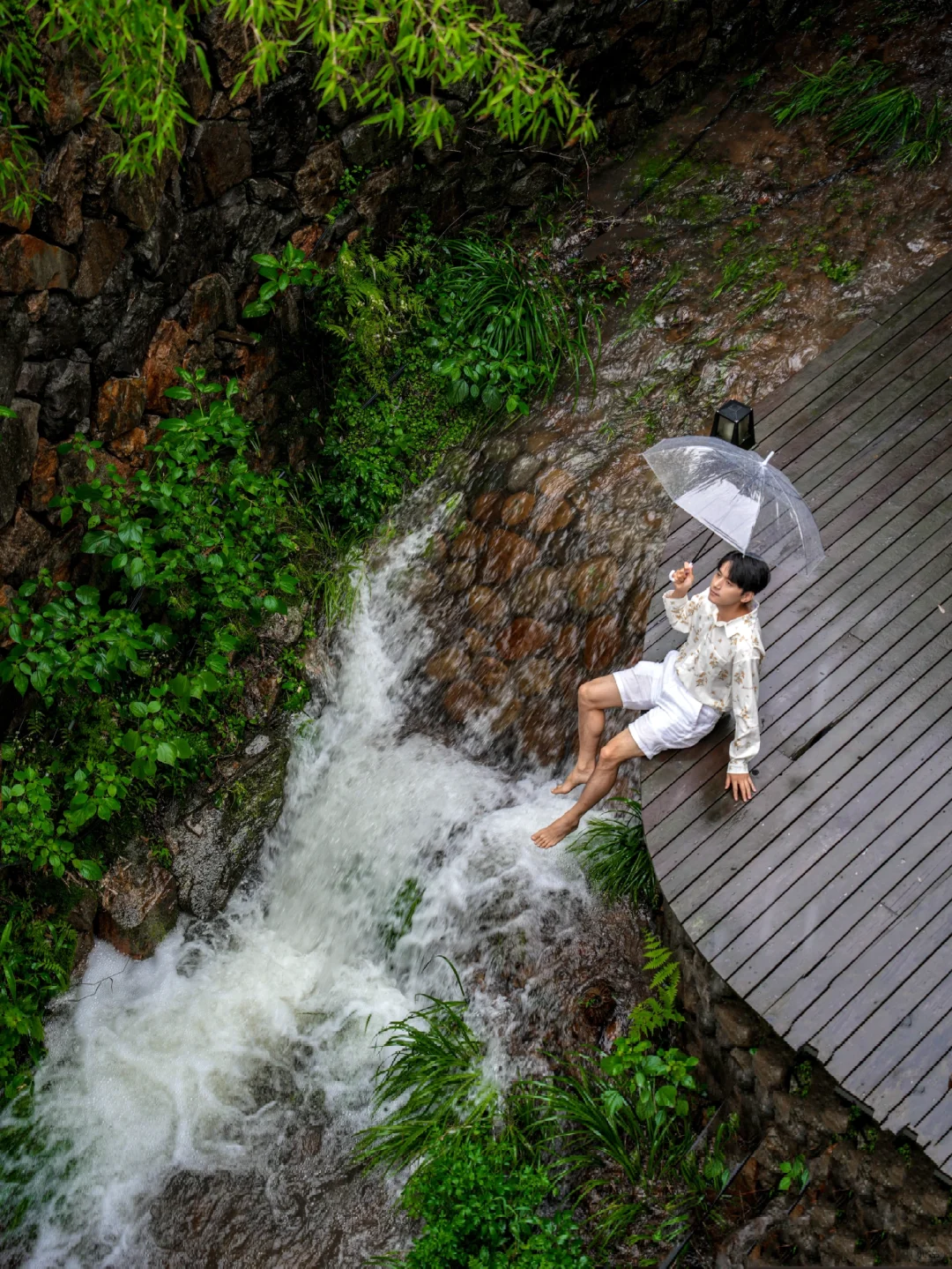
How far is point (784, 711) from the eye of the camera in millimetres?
4289

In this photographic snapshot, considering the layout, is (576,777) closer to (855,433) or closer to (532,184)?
(855,433)

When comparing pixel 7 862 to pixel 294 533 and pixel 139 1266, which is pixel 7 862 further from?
pixel 294 533

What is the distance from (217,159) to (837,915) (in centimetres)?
437

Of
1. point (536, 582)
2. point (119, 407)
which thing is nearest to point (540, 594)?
point (536, 582)

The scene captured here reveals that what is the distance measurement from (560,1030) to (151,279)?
3.85 meters

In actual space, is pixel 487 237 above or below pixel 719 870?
above

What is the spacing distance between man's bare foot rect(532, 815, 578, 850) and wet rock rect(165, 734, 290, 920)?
1.69 m

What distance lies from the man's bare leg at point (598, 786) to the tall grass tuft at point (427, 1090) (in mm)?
821

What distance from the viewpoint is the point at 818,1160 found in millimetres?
3674

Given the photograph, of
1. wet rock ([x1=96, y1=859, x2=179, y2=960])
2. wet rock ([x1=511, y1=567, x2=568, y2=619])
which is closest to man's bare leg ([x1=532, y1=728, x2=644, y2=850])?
wet rock ([x1=511, y1=567, x2=568, y2=619])

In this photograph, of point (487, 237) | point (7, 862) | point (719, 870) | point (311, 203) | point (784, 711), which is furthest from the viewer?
point (487, 237)

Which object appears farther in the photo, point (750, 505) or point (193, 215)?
point (193, 215)

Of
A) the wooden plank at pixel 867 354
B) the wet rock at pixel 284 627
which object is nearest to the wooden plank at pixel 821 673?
the wooden plank at pixel 867 354

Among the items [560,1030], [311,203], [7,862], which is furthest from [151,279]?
[560,1030]
